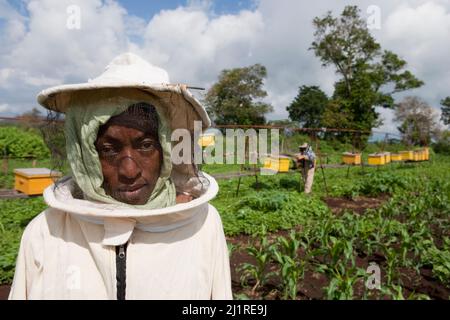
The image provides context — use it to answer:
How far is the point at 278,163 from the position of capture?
10773 mm

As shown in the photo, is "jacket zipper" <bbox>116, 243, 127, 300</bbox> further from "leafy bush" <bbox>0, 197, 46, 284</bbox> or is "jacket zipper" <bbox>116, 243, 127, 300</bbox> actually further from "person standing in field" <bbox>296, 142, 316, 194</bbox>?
"person standing in field" <bbox>296, 142, 316, 194</bbox>

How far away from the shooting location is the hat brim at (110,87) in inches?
38.9

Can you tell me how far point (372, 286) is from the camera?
11.2 ft

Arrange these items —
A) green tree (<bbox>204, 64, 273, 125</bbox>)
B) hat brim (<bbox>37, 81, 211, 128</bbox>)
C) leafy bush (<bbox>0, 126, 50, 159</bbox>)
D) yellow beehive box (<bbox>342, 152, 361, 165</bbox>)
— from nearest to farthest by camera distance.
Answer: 1. hat brim (<bbox>37, 81, 211, 128</bbox>)
2. yellow beehive box (<bbox>342, 152, 361, 165</bbox>)
3. leafy bush (<bbox>0, 126, 50, 159</bbox>)
4. green tree (<bbox>204, 64, 273, 125</bbox>)

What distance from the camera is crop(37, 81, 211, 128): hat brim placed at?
99 cm

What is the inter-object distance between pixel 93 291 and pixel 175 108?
72 cm

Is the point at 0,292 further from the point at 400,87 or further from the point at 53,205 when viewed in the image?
the point at 400,87

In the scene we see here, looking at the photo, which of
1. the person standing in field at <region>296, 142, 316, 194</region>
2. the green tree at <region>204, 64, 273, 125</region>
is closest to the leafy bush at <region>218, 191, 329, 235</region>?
the person standing in field at <region>296, 142, 316, 194</region>

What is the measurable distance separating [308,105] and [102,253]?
4829 centimetres

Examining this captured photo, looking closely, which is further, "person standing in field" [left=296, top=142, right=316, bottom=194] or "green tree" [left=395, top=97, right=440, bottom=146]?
"green tree" [left=395, top=97, right=440, bottom=146]

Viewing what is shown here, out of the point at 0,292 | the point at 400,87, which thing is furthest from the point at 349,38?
the point at 0,292

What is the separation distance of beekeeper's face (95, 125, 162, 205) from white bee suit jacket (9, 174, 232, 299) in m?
0.08

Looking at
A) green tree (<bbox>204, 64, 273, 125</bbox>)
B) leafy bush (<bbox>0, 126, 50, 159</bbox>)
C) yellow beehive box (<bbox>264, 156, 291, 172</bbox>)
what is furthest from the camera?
green tree (<bbox>204, 64, 273, 125</bbox>)
